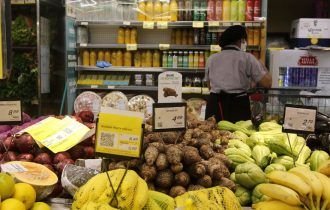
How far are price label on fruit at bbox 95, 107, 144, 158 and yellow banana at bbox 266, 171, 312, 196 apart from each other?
1.69 ft

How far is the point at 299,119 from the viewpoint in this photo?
198 centimetres

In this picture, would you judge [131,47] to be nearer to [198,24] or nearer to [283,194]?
[198,24]

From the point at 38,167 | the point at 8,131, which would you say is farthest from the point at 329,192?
the point at 8,131

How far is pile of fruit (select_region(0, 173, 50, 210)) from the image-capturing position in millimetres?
1397

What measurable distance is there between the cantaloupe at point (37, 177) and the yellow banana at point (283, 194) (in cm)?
83

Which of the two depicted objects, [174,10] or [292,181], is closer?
[292,181]

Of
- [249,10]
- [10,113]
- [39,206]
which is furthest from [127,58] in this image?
[39,206]

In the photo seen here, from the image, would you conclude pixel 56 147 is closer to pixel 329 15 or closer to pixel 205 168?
pixel 205 168

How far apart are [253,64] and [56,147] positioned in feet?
8.58

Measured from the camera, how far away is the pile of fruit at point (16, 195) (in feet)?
4.58

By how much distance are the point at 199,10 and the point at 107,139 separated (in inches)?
157

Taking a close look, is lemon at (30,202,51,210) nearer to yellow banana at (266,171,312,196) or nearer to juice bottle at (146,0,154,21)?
yellow banana at (266,171,312,196)

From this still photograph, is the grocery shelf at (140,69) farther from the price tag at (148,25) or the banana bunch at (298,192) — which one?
the banana bunch at (298,192)

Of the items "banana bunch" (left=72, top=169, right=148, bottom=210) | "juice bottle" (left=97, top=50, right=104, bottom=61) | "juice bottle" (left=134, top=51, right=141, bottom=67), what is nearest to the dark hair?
"juice bottle" (left=134, top=51, right=141, bottom=67)
